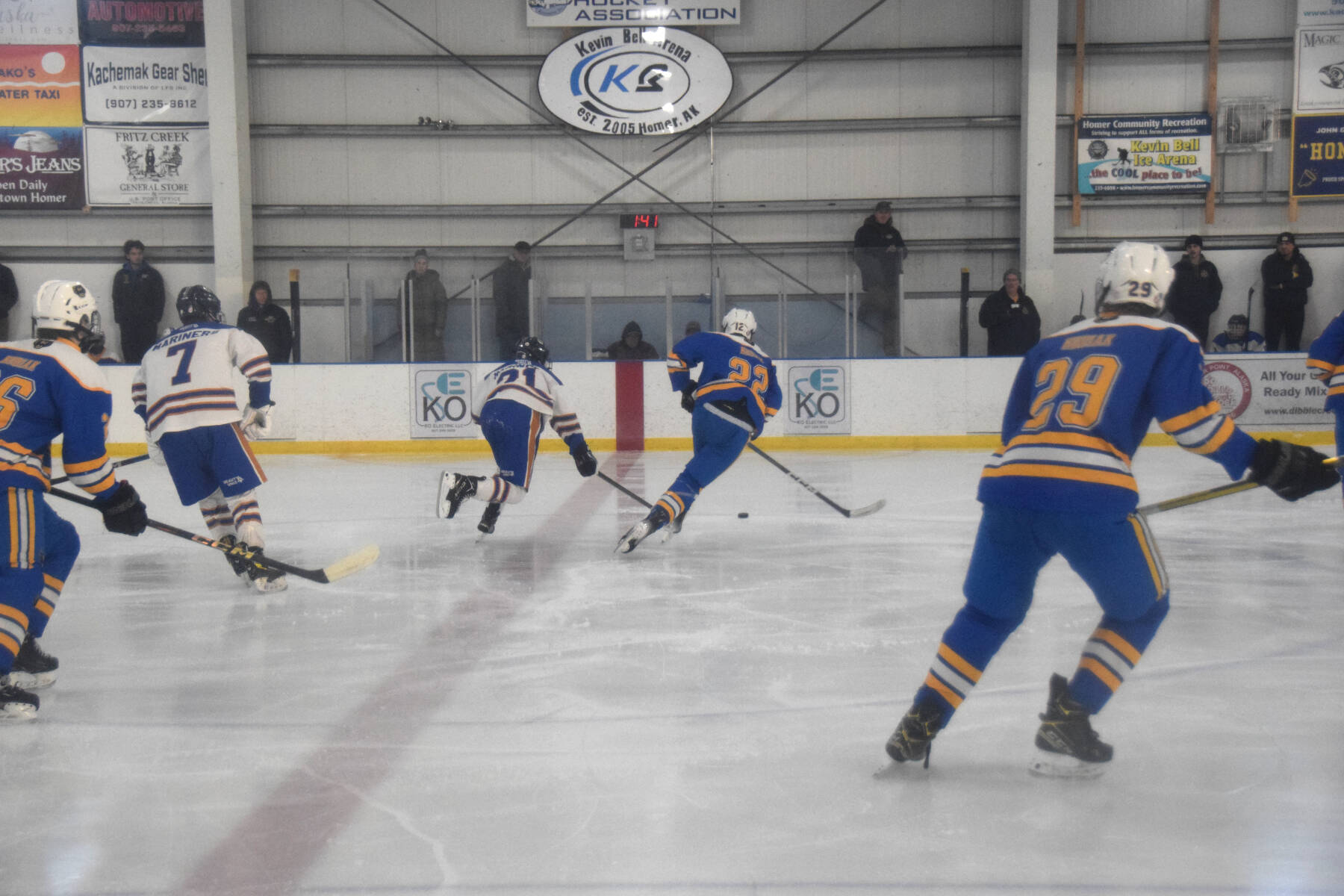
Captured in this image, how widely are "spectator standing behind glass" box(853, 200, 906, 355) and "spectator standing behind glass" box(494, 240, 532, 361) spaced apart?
9.31 ft

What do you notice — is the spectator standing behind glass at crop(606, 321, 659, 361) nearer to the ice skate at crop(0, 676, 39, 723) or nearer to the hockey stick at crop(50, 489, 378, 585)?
the hockey stick at crop(50, 489, 378, 585)

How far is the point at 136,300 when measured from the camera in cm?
1120

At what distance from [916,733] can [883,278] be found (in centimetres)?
844

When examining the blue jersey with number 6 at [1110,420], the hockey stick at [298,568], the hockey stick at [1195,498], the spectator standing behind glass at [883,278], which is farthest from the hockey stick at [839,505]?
the spectator standing behind glass at [883,278]

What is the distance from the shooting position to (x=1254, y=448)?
2.26 meters

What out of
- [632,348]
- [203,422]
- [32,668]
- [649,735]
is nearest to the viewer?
[649,735]

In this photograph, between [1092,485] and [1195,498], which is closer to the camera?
[1092,485]

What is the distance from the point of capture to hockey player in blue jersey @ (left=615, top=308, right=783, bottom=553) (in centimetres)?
544

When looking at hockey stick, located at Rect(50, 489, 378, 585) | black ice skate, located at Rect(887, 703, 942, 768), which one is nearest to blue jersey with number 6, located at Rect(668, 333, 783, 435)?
hockey stick, located at Rect(50, 489, 378, 585)

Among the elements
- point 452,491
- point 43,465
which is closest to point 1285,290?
point 452,491

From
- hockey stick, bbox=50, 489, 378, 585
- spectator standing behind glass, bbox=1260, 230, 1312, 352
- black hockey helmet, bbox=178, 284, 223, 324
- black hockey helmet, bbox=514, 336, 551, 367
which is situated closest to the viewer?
hockey stick, bbox=50, 489, 378, 585

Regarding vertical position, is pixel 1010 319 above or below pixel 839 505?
above

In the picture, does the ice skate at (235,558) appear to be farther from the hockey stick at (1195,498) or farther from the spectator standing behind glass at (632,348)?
the spectator standing behind glass at (632,348)

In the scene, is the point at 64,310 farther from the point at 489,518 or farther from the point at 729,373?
the point at 729,373
